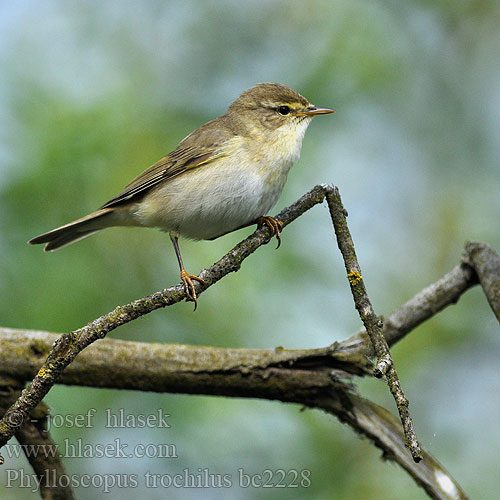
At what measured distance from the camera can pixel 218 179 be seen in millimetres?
3996

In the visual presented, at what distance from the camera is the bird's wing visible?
415cm

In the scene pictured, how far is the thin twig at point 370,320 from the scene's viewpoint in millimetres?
2135

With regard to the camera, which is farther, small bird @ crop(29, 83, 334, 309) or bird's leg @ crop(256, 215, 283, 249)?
small bird @ crop(29, 83, 334, 309)

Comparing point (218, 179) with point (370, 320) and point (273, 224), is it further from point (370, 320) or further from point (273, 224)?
point (370, 320)

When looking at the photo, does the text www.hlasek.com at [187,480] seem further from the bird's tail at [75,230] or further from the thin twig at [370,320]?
the thin twig at [370,320]

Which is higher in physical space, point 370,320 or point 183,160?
point 183,160

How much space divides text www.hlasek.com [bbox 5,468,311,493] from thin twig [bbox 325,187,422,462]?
1693 millimetres

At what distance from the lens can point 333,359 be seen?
3350 millimetres

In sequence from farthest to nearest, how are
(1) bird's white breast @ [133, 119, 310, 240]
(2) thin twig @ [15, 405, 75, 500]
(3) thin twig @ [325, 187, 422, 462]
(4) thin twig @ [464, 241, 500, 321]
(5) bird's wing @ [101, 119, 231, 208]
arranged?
(5) bird's wing @ [101, 119, 231, 208] → (1) bird's white breast @ [133, 119, 310, 240] → (4) thin twig @ [464, 241, 500, 321] → (2) thin twig @ [15, 405, 75, 500] → (3) thin twig @ [325, 187, 422, 462]

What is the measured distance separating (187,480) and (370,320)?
6.44ft

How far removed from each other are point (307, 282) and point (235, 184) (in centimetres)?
96

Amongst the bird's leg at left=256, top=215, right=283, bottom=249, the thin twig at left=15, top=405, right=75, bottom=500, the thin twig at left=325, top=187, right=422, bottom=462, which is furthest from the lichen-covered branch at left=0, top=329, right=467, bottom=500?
the thin twig at left=325, top=187, right=422, bottom=462

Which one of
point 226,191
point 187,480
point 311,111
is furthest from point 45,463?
point 311,111

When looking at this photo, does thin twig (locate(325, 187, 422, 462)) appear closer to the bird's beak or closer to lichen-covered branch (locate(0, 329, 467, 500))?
lichen-covered branch (locate(0, 329, 467, 500))
